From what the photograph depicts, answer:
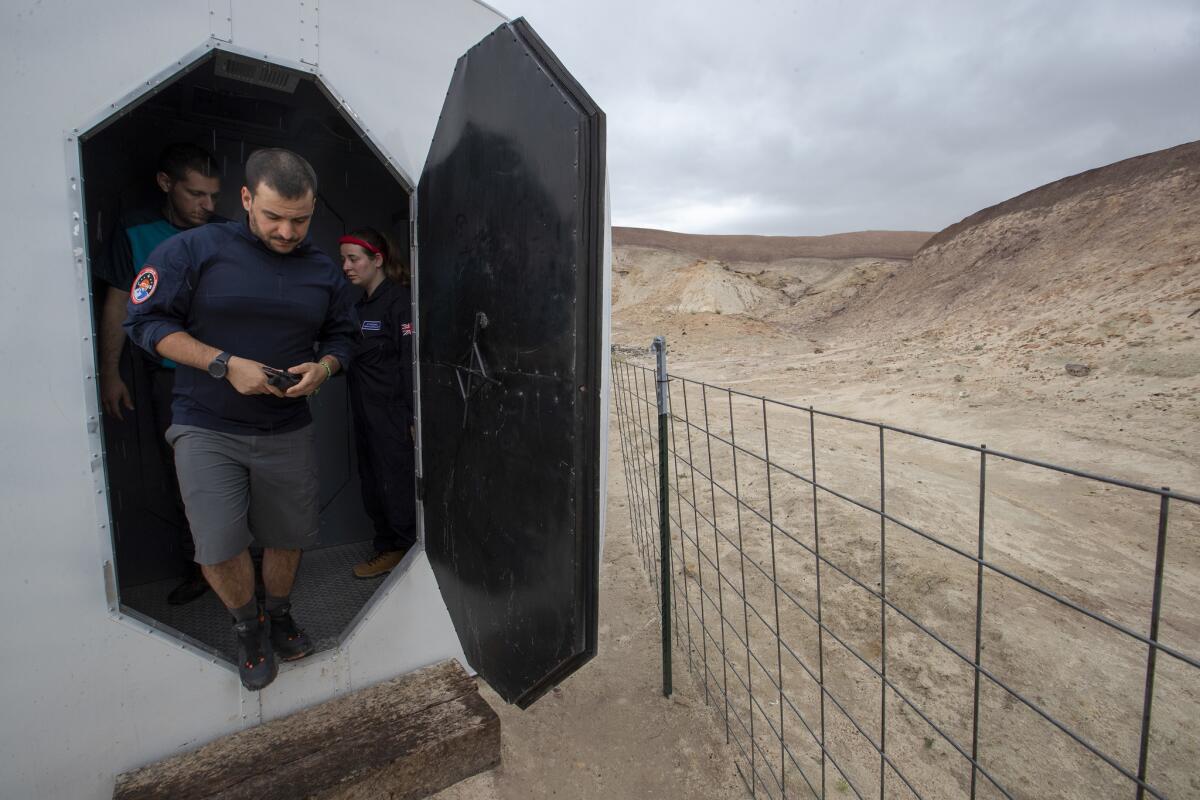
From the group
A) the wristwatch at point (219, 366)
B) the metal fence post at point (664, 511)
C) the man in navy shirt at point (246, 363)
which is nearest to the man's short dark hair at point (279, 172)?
the man in navy shirt at point (246, 363)

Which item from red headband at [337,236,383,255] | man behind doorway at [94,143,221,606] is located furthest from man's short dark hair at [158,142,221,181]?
red headband at [337,236,383,255]

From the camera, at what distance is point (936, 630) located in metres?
2.63

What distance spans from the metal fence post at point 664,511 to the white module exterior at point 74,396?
1.23 meters

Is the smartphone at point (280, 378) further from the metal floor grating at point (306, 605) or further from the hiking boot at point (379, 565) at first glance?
the hiking boot at point (379, 565)

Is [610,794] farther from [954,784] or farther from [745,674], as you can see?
[954,784]

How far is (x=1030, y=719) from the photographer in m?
2.14

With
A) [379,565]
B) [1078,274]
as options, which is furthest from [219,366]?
[1078,274]

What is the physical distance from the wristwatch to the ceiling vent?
2.88ft

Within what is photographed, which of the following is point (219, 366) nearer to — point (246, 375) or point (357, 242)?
point (246, 375)

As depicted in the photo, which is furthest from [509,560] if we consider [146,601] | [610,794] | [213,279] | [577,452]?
[146,601]

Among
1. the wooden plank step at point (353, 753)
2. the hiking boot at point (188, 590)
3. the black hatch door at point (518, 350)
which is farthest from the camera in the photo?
the hiking boot at point (188, 590)

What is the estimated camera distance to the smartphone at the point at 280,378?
67.6 inches

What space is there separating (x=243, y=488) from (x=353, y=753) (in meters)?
0.89

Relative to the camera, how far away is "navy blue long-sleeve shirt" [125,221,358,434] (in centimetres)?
169
